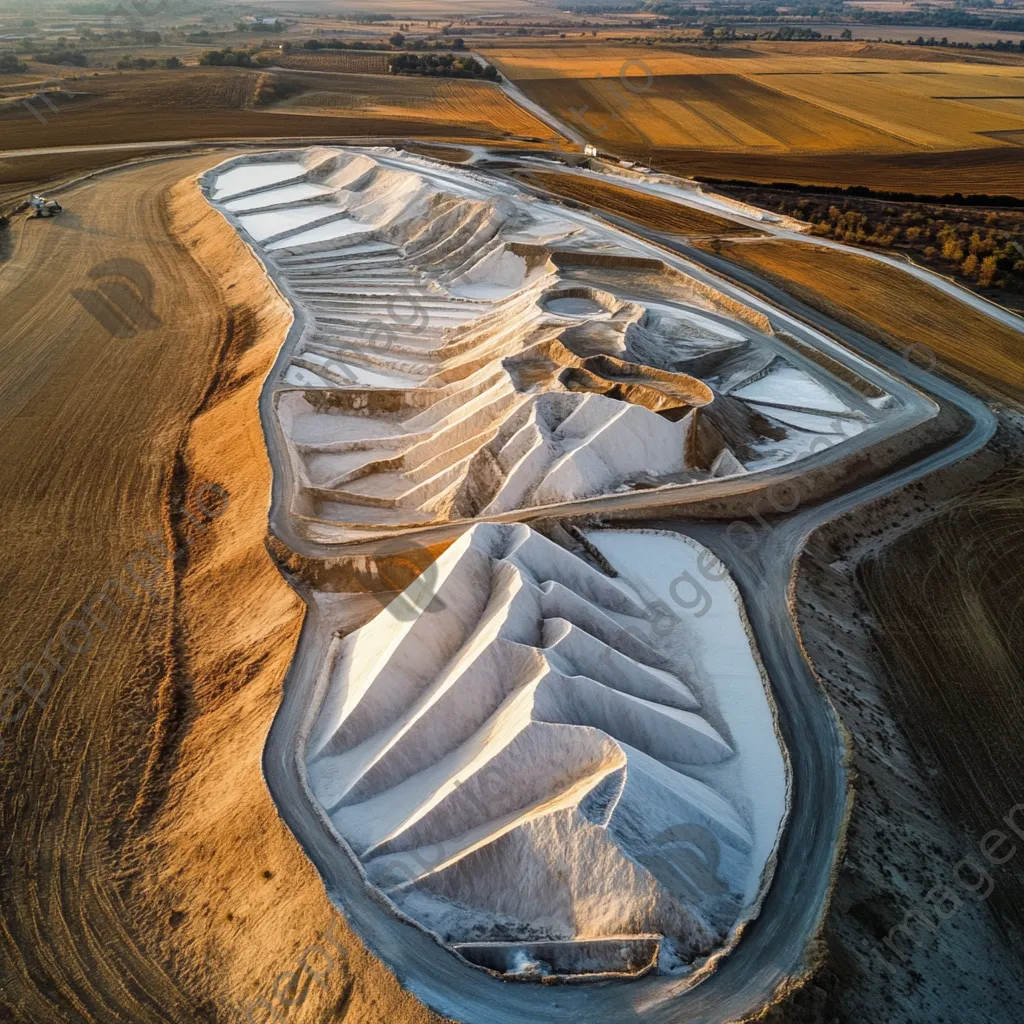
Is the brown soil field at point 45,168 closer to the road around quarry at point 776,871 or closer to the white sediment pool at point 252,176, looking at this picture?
the white sediment pool at point 252,176

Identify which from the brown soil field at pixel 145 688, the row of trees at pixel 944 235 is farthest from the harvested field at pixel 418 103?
the brown soil field at pixel 145 688

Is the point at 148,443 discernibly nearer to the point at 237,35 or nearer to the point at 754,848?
the point at 754,848

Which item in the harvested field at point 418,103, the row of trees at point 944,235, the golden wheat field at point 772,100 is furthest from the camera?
the harvested field at point 418,103

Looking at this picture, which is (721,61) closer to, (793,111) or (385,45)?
(793,111)

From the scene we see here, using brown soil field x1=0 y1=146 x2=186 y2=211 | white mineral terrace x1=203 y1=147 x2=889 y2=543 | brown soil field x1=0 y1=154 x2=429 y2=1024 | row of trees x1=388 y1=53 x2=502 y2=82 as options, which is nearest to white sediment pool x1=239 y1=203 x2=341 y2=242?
white mineral terrace x1=203 y1=147 x2=889 y2=543

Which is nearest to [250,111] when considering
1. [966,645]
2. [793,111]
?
[793,111]

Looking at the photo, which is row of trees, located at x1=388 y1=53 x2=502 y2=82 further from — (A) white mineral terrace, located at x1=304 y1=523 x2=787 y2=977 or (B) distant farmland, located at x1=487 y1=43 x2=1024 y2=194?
(A) white mineral terrace, located at x1=304 y1=523 x2=787 y2=977

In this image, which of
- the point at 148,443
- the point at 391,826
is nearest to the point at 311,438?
the point at 148,443
